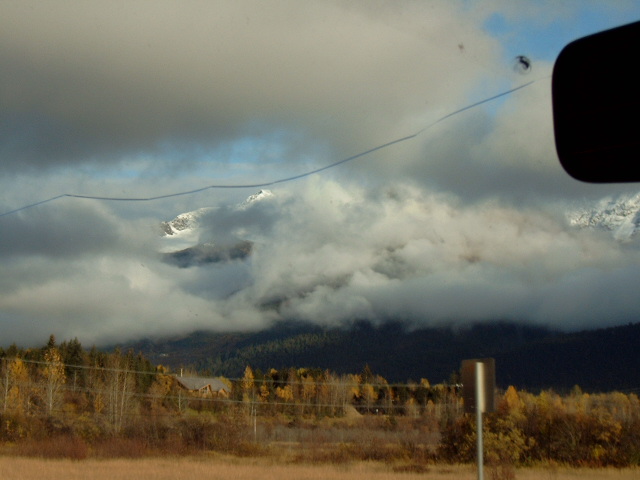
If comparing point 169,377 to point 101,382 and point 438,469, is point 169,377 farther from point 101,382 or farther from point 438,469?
point 438,469

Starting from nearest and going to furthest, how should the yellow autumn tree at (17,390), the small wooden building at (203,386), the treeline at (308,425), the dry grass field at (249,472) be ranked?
the dry grass field at (249,472)
the treeline at (308,425)
the yellow autumn tree at (17,390)
the small wooden building at (203,386)

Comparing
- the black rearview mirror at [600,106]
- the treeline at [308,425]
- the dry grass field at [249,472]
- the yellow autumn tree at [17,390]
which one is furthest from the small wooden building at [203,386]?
the black rearview mirror at [600,106]

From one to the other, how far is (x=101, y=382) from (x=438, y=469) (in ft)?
151

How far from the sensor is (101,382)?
240ft

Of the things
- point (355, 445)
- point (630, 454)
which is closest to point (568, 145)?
point (630, 454)

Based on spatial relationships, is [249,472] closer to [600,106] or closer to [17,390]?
[600,106]

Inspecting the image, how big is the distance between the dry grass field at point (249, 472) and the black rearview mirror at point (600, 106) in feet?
85.9

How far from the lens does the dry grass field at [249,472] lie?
92.7 ft

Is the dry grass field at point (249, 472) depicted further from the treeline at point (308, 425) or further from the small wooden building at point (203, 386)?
the small wooden building at point (203, 386)

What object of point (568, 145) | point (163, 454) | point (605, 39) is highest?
point (605, 39)

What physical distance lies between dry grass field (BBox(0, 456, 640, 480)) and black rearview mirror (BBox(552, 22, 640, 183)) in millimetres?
26172

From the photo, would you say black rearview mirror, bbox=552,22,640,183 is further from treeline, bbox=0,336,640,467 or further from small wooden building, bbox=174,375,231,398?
small wooden building, bbox=174,375,231,398

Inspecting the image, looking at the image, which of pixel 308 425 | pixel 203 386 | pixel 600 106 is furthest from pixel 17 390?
pixel 600 106

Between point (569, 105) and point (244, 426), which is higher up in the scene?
point (569, 105)
